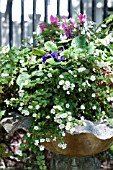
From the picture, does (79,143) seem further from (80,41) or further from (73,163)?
(80,41)

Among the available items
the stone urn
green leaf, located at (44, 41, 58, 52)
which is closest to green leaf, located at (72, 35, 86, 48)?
green leaf, located at (44, 41, 58, 52)

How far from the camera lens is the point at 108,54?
8.56 feet

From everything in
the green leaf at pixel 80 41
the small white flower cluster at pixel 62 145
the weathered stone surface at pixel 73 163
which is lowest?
the weathered stone surface at pixel 73 163

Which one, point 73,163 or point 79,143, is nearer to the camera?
point 79,143

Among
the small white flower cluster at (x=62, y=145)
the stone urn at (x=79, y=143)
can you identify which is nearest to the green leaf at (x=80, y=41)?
the stone urn at (x=79, y=143)

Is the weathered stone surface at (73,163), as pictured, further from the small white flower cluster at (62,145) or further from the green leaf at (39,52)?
the green leaf at (39,52)

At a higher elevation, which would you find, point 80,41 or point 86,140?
point 80,41

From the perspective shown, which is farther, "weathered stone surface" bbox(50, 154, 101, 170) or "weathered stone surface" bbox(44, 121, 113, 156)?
"weathered stone surface" bbox(50, 154, 101, 170)

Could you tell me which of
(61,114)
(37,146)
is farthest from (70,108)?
(37,146)

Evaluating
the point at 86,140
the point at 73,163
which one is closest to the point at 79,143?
the point at 86,140

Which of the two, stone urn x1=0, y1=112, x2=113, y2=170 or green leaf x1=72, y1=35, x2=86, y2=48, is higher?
green leaf x1=72, y1=35, x2=86, y2=48

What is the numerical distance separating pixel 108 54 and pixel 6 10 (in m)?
1.53

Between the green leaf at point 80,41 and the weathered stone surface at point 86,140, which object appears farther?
the green leaf at point 80,41

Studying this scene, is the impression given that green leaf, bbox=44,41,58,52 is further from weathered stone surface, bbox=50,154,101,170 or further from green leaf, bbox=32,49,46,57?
weathered stone surface, bbox=50,154,101,170
